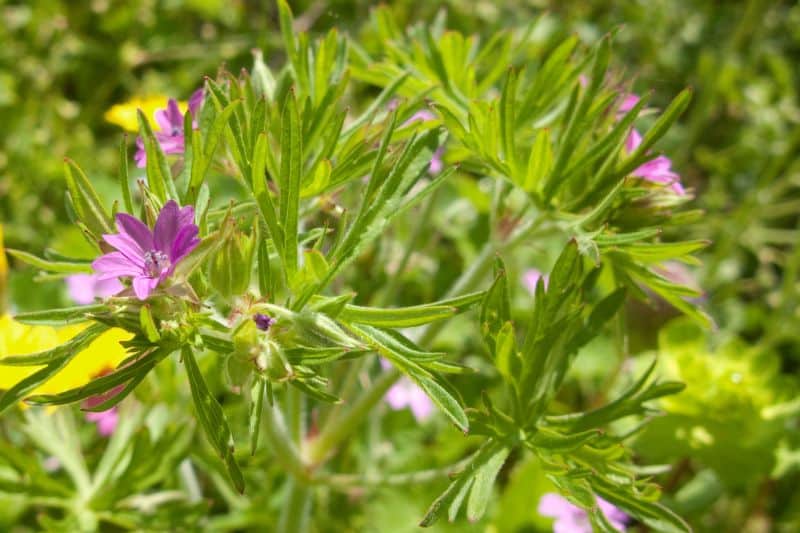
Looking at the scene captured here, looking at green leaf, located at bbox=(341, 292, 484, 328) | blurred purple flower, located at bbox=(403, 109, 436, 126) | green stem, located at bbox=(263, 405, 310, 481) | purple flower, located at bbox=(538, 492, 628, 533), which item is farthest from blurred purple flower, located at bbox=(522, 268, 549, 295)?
green leaf, located at bbox=(341, 292, 484, 328)

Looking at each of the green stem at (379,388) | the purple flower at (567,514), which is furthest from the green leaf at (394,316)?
the purple flower at (567,514)

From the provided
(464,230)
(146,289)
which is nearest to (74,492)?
(146,289)

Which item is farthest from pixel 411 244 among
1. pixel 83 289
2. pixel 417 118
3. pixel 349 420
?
pixel 83 289

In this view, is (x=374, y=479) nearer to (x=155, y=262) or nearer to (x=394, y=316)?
(x=394, y=316)

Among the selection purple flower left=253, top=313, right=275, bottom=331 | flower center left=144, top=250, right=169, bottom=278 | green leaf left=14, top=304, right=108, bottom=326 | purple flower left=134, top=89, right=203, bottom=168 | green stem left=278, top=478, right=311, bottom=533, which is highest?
purple flower left=134, top=89, right=203, bottom=168

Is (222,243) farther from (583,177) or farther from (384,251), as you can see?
(384,251)

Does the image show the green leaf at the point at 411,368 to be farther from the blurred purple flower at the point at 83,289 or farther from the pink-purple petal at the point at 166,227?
the blurred purple flower at the point at 83,289

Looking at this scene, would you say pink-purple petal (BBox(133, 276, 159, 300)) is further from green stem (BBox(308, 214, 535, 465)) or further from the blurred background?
the blurred background
